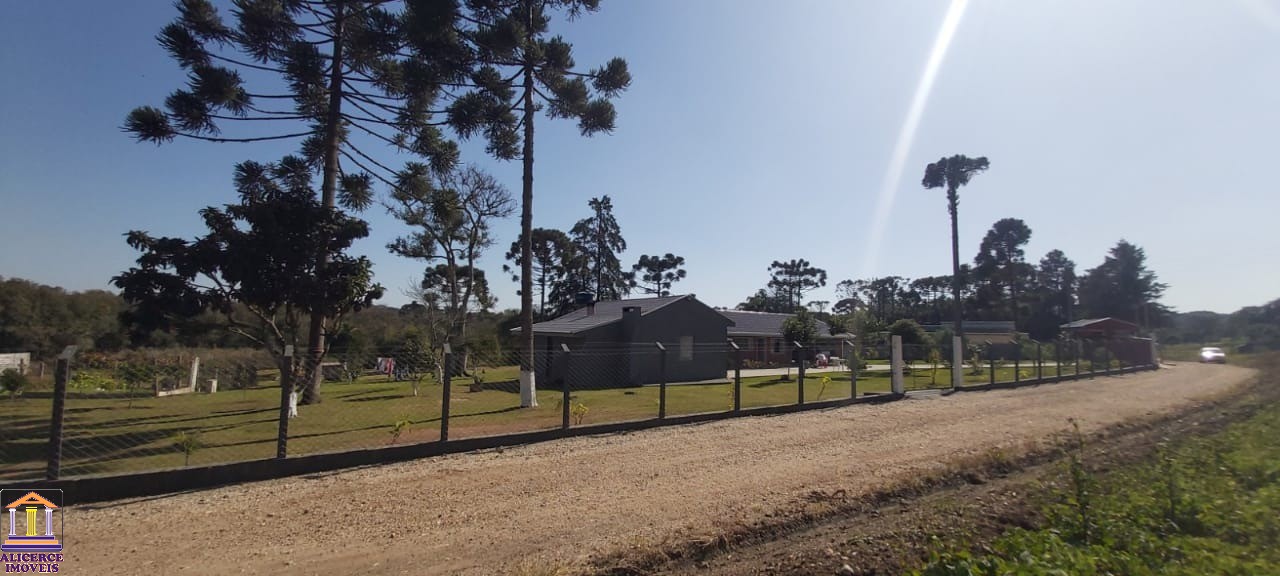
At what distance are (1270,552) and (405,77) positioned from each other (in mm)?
17111

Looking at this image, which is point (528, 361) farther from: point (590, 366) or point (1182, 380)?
point (1182, 380)

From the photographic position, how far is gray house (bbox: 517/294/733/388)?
2062cm

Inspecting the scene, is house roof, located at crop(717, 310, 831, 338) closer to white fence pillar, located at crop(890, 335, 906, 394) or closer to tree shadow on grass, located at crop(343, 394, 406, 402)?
white fence pillar, located at crop(890, 335, 906, 394)

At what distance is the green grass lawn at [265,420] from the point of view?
25.0ft

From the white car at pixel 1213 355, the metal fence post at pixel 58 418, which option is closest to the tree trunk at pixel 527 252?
the metal fence post at pixel 58 418

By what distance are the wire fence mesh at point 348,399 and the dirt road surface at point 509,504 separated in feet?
3.52

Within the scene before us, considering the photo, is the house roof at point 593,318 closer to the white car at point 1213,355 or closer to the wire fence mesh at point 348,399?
the wire fence mesh at point 348,399

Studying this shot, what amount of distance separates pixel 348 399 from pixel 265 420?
4998mm

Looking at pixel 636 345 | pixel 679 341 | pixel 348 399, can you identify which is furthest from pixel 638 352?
pixel 348 399

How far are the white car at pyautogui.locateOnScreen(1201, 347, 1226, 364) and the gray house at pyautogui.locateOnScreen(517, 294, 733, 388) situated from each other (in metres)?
29.7

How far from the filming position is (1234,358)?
30.2 metres

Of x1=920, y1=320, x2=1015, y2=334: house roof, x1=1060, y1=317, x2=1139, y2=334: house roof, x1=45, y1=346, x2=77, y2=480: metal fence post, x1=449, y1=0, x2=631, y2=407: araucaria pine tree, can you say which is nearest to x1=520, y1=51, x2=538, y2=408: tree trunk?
x1=449, y1=0, x2=631, y2=407: araucaria pine tree

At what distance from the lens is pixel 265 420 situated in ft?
36.6

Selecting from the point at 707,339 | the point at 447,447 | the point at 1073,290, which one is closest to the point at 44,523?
the point at 447,447
